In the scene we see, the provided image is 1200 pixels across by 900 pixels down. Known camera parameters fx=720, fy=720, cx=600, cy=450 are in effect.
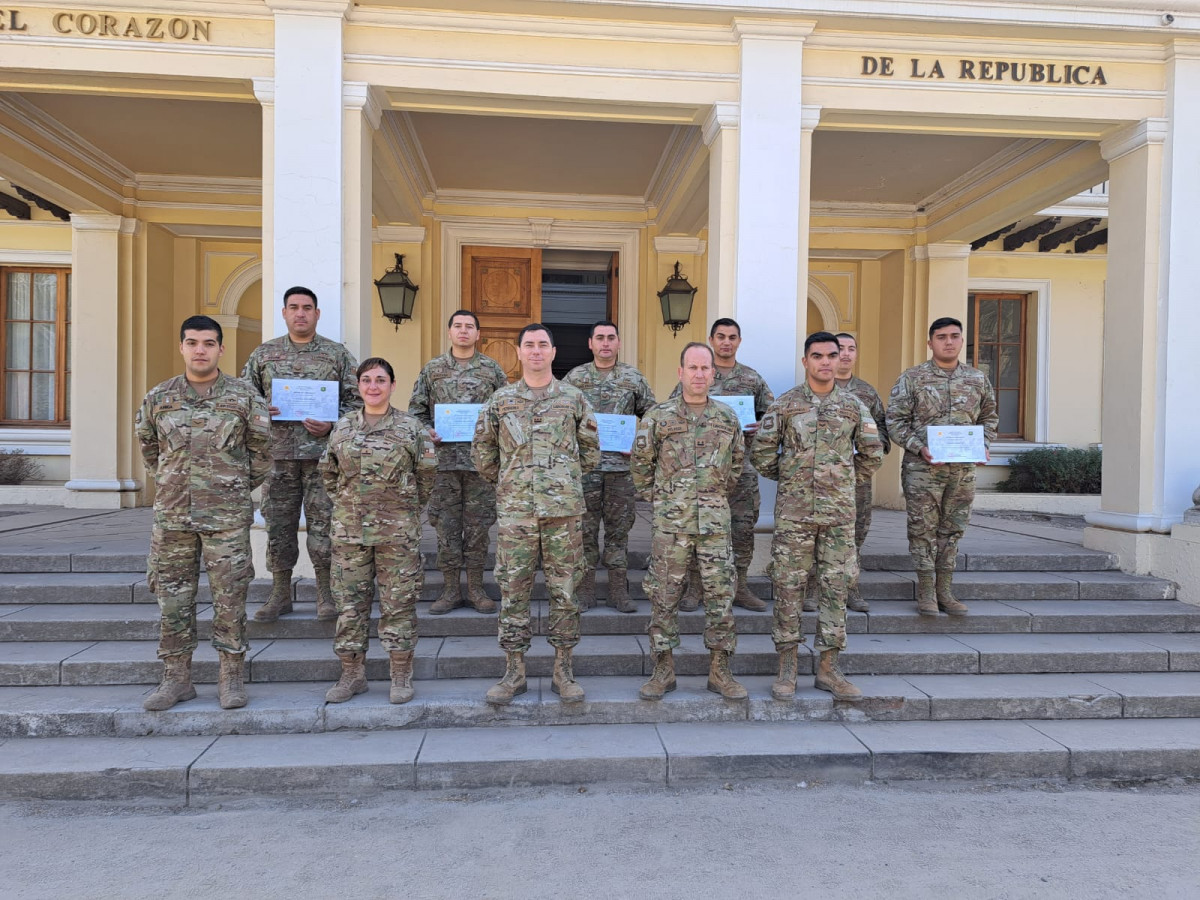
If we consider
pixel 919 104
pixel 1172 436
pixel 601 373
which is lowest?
pixel 1172 436

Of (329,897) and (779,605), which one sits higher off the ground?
(779,605)

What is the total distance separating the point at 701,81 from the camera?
5621 mm

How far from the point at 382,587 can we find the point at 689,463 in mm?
1828

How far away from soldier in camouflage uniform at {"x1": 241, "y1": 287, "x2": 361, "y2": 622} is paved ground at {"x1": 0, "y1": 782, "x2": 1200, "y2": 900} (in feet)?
5.12

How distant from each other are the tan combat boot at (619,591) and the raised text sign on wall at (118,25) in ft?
16.2

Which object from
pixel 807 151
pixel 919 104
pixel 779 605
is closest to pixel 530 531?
pixel 779 605

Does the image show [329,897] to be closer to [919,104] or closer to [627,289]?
[919,104]

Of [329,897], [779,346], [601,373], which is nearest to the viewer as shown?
[329,897]

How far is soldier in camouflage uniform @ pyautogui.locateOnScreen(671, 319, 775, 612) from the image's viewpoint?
16.1ft

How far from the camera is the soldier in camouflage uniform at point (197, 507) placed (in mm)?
3832

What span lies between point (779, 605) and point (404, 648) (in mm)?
2126

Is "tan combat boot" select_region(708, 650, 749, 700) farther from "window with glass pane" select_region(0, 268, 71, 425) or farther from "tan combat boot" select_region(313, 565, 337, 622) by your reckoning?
"window with glass pane" select_region(0, 268, 71, 425)

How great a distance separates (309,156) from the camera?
5301mm

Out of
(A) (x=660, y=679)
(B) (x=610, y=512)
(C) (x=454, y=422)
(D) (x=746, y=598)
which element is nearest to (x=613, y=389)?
(B) (x=610, y=512)
